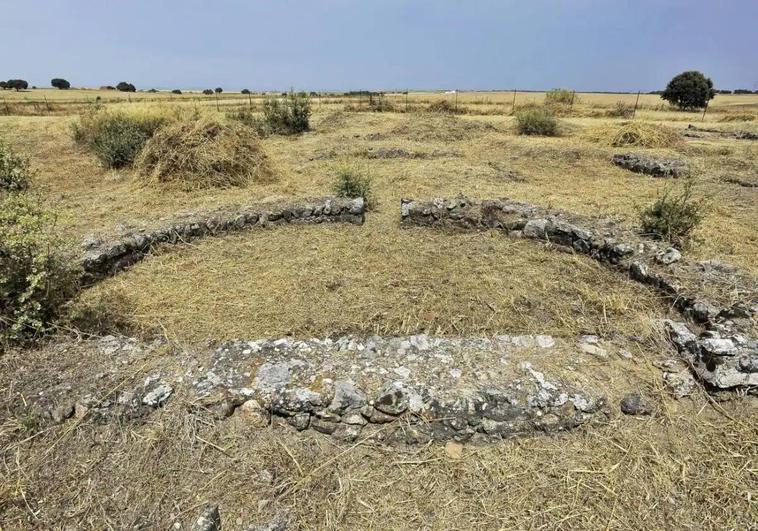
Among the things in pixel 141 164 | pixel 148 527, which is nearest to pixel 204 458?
pixel 148 527

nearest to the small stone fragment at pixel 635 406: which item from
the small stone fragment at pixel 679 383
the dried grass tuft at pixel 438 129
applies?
the small stone fragment at pixel 679 383

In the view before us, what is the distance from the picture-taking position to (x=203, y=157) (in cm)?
917

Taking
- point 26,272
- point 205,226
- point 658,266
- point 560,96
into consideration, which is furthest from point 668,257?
point 560,96

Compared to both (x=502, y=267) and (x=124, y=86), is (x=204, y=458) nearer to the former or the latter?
(x=502, y=267)

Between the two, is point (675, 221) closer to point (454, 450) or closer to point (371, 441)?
point (454, 450)

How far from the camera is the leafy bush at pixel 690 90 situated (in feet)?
111

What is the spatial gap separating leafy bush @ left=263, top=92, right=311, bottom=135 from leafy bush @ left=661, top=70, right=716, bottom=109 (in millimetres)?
34784

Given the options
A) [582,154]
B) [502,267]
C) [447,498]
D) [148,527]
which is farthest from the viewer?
[582,154]

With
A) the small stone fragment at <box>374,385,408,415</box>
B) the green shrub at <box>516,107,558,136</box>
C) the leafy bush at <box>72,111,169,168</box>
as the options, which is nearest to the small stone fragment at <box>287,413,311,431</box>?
the small stone fragment at <box>374,385,408,415</box>

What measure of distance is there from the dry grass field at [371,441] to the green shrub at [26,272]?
255 millimetres

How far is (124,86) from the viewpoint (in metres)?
59.7

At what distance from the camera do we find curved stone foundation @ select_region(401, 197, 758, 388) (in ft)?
11.0

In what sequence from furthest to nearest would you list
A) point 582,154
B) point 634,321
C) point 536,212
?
point 582,154
point 536,212
point 634,321

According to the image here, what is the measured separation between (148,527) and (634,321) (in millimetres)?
4490
